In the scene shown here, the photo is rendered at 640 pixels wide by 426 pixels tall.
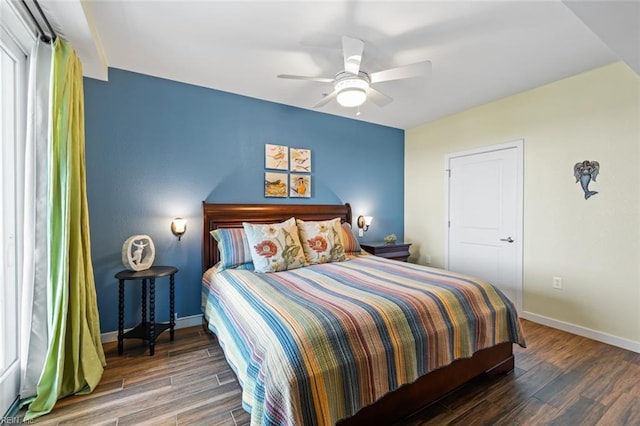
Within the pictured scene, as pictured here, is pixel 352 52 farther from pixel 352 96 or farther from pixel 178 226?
pixel 178 226

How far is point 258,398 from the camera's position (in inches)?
51.4

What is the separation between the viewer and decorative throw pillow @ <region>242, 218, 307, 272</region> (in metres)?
2.66

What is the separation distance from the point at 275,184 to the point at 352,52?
1.92 meters

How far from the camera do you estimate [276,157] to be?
11.9 ft

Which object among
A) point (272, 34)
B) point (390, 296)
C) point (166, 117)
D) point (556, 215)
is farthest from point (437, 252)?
point (166, 117)

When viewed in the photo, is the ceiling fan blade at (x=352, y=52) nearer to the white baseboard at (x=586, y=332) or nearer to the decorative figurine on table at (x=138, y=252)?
the decorative figurine on table at (x=138, y=252)

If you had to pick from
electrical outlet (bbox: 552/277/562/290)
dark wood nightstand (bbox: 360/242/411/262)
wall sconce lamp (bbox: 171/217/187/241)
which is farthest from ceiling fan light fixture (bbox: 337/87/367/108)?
electrical outlet (bbox: 552/277/562/290)

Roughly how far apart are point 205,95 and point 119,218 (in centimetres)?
158

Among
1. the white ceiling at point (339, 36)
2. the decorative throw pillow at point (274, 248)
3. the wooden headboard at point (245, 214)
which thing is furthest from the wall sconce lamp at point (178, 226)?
the white ceiling at point (339, 36)

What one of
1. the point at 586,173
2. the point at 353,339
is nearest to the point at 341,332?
the point at 353,339

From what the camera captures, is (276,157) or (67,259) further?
(276,157)

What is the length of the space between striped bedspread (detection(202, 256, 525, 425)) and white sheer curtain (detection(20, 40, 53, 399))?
111cm

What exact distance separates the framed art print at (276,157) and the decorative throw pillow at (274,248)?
1013 millimetres

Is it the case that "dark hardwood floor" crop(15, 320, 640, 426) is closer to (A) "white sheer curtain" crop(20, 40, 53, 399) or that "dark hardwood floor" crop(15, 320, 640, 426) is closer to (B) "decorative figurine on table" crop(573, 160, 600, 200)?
(A) "white sheer curtain" crop(20, 40, 53, 399)
